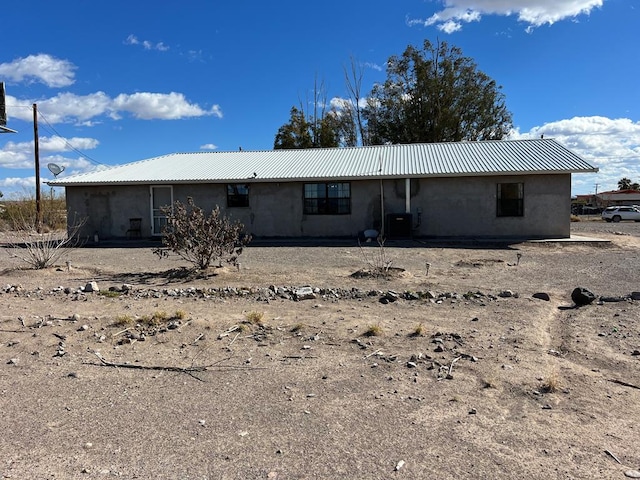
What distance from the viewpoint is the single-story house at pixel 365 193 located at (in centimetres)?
1886

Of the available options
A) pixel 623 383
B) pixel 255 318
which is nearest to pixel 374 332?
pixel 255 318

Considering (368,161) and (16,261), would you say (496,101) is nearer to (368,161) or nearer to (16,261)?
(368,161)

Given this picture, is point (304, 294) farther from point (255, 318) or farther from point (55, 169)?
point (55, 169)

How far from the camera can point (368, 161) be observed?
21.8 metres

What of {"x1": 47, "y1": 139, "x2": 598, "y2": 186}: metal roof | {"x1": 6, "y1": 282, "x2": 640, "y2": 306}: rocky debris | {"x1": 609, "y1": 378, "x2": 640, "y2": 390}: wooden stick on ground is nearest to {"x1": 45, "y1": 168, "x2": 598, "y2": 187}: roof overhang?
{"x1": 47, "y1": 139, "x2": 598, "y2": 186}: metal roof

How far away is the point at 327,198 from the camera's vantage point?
793 inches

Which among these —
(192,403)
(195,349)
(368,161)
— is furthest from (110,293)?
(368,161)

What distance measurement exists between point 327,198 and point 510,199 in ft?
22.4

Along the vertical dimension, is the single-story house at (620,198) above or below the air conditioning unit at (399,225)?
above

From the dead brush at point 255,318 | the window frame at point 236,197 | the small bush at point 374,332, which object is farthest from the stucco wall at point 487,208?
the small bush at point 374,332

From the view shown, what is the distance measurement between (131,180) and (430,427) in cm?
1908

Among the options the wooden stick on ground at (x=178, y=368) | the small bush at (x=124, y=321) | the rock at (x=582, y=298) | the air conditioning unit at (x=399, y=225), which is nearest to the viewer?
the wooden stick on ground at (x=178, y=368)

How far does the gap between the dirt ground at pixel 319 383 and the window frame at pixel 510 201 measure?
31.9ft

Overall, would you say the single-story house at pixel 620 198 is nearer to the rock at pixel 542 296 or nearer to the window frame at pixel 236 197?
the window frame at pixel 236 197
